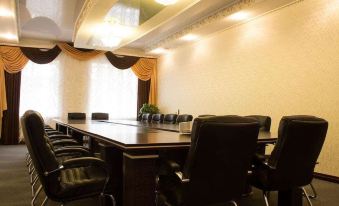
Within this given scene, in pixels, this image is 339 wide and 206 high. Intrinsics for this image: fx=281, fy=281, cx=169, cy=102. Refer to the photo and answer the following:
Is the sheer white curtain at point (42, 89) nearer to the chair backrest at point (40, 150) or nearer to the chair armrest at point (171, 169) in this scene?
the chair backrest at point (40, 150)

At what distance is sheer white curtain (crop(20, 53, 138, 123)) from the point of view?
741 cm

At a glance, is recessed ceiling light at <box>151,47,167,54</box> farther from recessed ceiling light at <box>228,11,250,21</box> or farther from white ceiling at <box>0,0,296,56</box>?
recessed ceiling light at <box>228,11,250,21</box>

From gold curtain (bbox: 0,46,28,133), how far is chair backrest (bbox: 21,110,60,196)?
6156 millimetres

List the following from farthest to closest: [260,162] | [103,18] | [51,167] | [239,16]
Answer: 1. [239,16]
2. [103,18]
3. [260,162]
4. [51,167]

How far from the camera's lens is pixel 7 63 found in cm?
700

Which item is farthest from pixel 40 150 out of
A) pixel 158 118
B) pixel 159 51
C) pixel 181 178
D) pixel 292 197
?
pixel 159 51

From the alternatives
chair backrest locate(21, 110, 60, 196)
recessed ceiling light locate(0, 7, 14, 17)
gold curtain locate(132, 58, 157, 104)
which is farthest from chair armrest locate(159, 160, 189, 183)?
gold curtain locate(132, 58, 157, 104)

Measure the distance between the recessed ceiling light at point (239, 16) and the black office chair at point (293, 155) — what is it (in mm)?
3319

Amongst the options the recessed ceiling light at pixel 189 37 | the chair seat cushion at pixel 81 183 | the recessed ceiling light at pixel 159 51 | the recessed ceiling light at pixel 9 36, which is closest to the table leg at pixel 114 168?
the chair seat cushion at pixel 81 183

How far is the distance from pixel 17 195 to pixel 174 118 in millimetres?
3025

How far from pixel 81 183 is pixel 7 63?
6373mm

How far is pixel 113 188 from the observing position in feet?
7.69

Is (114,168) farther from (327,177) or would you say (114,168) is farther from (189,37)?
(189,37)

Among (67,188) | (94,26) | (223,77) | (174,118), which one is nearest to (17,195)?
(67,188)
